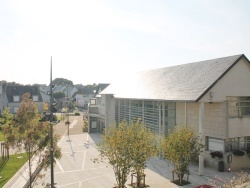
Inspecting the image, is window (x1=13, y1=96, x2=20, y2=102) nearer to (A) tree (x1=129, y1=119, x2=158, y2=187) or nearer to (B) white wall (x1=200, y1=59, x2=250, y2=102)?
(B) white wall (x1=200, y1=59, x2=250, y2=102)

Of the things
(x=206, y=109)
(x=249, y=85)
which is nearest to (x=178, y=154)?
(x=206, y=109)

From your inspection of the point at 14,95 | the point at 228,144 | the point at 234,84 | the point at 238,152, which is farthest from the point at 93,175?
the point at 14,95

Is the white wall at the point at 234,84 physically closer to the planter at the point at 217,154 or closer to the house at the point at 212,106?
the house at the point at 212,106

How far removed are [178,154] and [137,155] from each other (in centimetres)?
350

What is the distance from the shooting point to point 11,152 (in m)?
29.3

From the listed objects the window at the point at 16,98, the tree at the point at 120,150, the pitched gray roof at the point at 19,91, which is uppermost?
the pitched gray roof at the point at 19,91

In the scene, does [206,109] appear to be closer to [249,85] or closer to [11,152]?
[249,85]

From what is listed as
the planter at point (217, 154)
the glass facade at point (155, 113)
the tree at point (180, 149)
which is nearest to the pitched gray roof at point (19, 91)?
the glass facade at point (155, 113)

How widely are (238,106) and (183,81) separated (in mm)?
5131

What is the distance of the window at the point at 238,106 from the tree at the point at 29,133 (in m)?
14.5

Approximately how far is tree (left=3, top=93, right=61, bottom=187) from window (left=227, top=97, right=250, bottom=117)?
1448cm

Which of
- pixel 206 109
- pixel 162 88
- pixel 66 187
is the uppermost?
pixel 162 88

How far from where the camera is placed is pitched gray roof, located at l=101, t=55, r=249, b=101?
2180cm

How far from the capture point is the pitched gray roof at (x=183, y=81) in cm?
2180
